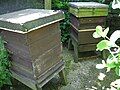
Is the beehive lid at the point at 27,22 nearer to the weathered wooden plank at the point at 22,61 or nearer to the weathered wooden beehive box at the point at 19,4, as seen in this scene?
the weathered wooden plank at the point at 22,61

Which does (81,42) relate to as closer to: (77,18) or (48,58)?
(77,18)

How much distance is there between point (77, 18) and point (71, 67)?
858 millimetres

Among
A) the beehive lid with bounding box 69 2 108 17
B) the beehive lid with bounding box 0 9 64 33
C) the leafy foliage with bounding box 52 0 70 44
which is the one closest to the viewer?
the beehive lid with bounding box 0 9 64 33

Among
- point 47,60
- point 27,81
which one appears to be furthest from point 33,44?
point 27,81

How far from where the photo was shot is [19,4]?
3.82 meters

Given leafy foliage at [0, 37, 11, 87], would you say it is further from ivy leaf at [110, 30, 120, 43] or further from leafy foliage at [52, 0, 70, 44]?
ivy leaf at [110, 30, 120, 43]

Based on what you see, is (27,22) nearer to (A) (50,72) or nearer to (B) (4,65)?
(B) (4,65)

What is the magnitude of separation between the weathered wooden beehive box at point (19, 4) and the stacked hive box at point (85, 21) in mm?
519

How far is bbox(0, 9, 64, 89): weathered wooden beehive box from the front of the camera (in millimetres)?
2412

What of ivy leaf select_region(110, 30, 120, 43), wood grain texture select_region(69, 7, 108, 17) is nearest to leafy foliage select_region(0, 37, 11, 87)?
wood grain texture select_region(69, 7, 108, 17)

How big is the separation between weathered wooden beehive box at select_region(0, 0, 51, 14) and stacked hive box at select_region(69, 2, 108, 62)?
519 millimetres

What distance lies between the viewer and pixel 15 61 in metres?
2.75

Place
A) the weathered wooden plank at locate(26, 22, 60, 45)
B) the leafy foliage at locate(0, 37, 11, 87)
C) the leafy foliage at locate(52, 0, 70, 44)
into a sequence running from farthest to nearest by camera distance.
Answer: the leafy foliage at locate(52, 0, 70, 44)
the leafy foliage at locate(0, 37, 11, 87)
the weathered wooden plank at locate(26, 22, 60, 45)

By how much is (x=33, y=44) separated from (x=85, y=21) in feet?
4.81
